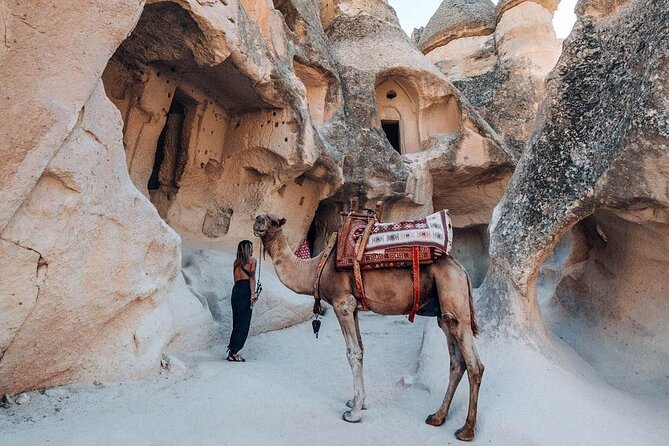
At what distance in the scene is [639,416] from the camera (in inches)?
142

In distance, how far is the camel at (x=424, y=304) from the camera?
130 inches

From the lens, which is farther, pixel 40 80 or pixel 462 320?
pixel 462 320

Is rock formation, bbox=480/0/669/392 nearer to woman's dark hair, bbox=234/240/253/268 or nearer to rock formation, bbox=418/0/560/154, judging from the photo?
woman's dark hair, bbox=234/240/253/268

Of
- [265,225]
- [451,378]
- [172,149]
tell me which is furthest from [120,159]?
[451,378]

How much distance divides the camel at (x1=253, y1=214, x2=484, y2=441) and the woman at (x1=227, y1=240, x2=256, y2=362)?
3.07 ft

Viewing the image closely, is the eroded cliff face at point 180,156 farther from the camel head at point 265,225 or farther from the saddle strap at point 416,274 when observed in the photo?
the saddle strap at point 416,274

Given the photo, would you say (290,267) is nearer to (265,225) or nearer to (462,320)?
(265,225)

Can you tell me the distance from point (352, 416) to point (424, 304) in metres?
1.01

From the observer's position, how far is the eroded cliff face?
2.73 metres

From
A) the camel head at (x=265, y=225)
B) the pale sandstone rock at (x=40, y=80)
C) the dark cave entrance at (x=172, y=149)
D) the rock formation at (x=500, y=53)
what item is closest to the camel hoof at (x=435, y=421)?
the camel head at (x=265, y=225)

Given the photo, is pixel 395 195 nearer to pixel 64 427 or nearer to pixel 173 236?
pixel 173 236

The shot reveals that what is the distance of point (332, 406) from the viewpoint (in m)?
3.53

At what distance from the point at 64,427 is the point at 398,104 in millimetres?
9124

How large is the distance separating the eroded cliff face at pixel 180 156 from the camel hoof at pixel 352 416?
1.64 meters
